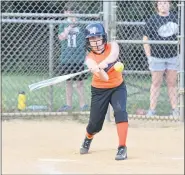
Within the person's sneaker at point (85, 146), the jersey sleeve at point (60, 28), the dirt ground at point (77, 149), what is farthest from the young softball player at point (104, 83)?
the jersey sleeve at point (60, 28)

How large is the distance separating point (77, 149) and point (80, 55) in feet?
8.22

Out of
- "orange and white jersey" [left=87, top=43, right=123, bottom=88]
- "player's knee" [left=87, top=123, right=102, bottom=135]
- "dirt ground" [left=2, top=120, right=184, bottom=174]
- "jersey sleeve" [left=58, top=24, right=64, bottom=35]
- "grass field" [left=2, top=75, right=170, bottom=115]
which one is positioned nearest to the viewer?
"dirt ground" [left=2, top=120, right=184, bottom=174]

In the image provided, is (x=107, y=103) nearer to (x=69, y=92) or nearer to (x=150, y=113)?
(x=150, y=113)

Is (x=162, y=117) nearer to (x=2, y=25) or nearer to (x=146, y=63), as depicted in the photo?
(x=146, y=63)

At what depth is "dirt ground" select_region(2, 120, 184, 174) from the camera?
651 cm

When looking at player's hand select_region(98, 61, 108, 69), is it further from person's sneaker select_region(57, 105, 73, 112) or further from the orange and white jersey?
person's sneaker select_region(57, 105, 73, 112)

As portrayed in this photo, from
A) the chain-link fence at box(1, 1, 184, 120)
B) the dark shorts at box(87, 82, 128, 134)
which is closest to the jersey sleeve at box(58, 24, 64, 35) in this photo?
the chain-link fence at box(1, 1, 184, 120)

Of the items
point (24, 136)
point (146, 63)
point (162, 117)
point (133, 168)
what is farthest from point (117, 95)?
point (146, 63)

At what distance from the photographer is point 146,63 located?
10398mm

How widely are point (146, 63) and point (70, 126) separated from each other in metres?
1.86

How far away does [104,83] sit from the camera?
7.26 m

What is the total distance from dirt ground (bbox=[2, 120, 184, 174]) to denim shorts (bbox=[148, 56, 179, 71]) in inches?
31.6

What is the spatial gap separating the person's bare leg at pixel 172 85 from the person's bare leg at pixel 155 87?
4.5 inches

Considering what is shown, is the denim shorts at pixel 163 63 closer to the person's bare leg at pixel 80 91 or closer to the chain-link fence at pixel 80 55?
the chain-link fence at pixel 80 55
